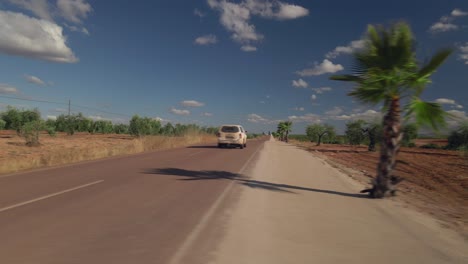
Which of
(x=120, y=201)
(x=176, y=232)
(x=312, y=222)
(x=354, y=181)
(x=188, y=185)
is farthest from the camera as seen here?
(x=354, y=181)

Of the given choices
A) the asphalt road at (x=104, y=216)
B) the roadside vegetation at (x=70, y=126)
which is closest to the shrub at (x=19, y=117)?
the roadside vegetation at (x=70, y=126)

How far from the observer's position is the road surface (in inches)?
167

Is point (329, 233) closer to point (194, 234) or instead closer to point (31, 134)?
point (194, 234)

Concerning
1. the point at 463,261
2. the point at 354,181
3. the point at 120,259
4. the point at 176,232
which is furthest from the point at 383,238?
the point at 354,181

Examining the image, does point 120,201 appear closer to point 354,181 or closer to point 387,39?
point 387,39

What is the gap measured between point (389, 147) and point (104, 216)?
Result: 22.3 ft

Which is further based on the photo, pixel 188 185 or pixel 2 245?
pixel 188 185

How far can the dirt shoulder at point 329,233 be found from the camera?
4320 mm

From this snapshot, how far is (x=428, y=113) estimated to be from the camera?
25.1 feet

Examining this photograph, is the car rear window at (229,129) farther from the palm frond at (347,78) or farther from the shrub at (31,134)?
the palm frond at (347,78)

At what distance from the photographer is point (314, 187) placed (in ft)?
32.6

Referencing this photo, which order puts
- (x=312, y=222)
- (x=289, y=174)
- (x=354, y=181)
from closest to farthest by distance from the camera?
1. (x=312, y=222)
2. (x=354, y=181)
3. (x=289, y=174)

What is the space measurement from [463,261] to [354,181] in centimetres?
769

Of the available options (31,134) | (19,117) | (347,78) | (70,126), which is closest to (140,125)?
(70,126)
